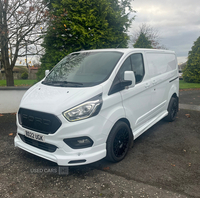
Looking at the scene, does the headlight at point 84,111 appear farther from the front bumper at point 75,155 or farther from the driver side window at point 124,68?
the driver side window at point 124,68

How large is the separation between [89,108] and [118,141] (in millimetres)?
905

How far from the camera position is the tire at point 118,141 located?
10.2 ft

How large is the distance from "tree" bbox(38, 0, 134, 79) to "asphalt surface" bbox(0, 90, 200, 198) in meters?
4.15

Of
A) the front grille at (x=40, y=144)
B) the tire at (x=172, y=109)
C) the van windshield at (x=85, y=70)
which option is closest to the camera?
the front grille at (x=40, y=144)

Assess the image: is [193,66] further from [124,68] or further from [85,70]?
[85,70]

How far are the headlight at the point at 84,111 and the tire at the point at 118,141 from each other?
0.54 metres

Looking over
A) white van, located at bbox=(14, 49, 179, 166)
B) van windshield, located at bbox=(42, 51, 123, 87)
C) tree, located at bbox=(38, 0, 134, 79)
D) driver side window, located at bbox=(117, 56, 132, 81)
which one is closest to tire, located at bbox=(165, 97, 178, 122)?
white van, located at bbox=(14, 49, 179, 166)

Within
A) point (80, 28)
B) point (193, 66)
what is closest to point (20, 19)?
point (80, 28)

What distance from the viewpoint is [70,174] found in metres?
3.09

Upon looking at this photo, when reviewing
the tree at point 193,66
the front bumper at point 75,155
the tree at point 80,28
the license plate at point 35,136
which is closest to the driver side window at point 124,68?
the front bumper at point 75,155

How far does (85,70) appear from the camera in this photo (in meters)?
3.72

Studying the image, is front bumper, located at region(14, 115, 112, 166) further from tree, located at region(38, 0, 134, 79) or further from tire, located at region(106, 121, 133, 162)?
tree, located at region(38, 0, 134, 79)

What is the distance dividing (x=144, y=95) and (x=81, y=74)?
→ 1.39 meters

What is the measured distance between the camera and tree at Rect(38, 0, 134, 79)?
6891 millimetres
